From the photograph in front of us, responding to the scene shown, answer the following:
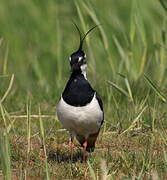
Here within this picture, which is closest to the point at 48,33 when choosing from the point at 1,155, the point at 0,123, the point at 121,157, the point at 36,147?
the point at 0,123

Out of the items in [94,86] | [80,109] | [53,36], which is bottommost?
[94,86]

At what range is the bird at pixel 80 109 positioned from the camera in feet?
16.0

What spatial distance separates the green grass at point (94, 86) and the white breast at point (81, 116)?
21 centimetres

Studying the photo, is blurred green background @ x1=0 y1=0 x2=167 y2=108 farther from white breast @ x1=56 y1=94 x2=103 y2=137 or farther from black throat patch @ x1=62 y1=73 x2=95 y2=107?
white breast @ x1=56 y1=94 x2=103 y2=137

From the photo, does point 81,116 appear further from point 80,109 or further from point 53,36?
point 53,36

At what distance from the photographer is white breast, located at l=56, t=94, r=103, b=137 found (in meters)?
4.86

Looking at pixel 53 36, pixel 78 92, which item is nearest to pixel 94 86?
pixel 53 36

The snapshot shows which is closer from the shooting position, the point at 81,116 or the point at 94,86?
the point at 81,116

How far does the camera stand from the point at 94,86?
23.3 ft

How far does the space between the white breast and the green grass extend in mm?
214

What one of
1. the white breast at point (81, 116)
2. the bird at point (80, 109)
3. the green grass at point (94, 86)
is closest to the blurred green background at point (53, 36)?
the green grass at point (94, 86)

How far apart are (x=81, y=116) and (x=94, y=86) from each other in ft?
7.40

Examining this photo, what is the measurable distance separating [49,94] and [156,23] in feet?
7.16

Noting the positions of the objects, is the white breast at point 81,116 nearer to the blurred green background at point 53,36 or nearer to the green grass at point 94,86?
the green grass at point 94,86
